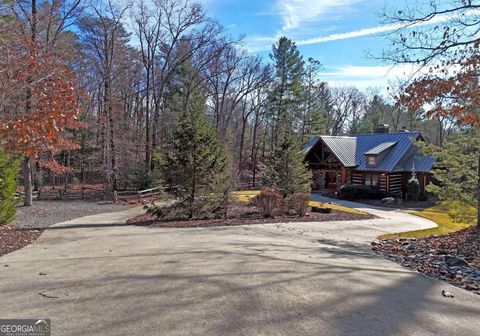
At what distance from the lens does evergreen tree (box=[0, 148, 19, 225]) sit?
44.2 feet

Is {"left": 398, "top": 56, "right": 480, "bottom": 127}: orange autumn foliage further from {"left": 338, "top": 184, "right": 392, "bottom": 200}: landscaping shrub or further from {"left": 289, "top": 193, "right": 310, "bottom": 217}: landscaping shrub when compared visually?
{"left": 338, "top": 184, "right": 392, "bottom": 200}: landscaping shrub

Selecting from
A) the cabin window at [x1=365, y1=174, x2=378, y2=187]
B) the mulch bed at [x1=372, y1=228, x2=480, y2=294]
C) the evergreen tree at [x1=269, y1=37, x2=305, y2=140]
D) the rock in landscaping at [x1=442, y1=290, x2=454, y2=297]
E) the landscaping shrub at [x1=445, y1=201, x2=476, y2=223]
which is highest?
the evergreen tree at [x1=269, y1=37, x2=305, y2=140]

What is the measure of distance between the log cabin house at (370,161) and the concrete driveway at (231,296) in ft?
86.6

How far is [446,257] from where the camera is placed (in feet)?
24.9

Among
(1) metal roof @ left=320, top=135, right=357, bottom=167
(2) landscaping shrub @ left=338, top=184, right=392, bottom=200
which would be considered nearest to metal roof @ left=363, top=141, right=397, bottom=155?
(1) metal roof @ left=320, top=135, right=357, bottom=167

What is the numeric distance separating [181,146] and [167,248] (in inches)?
336

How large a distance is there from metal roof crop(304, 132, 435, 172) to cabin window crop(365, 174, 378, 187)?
0.74 m

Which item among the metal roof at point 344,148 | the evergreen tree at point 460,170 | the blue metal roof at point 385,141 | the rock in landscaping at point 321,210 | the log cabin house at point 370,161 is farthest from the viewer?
the metal roof at point 344,148

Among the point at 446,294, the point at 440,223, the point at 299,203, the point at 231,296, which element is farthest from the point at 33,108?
the point at 440,223

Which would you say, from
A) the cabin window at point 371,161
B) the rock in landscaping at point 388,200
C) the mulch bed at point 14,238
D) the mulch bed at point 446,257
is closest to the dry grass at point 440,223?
the mulch bed at point 446,257

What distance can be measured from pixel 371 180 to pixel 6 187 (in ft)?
92.1

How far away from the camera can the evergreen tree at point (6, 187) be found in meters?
13.5

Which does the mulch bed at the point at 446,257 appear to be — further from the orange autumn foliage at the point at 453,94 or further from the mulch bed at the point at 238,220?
the mulch bed at the point at 238,220

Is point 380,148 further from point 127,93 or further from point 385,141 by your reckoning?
point 127,93
